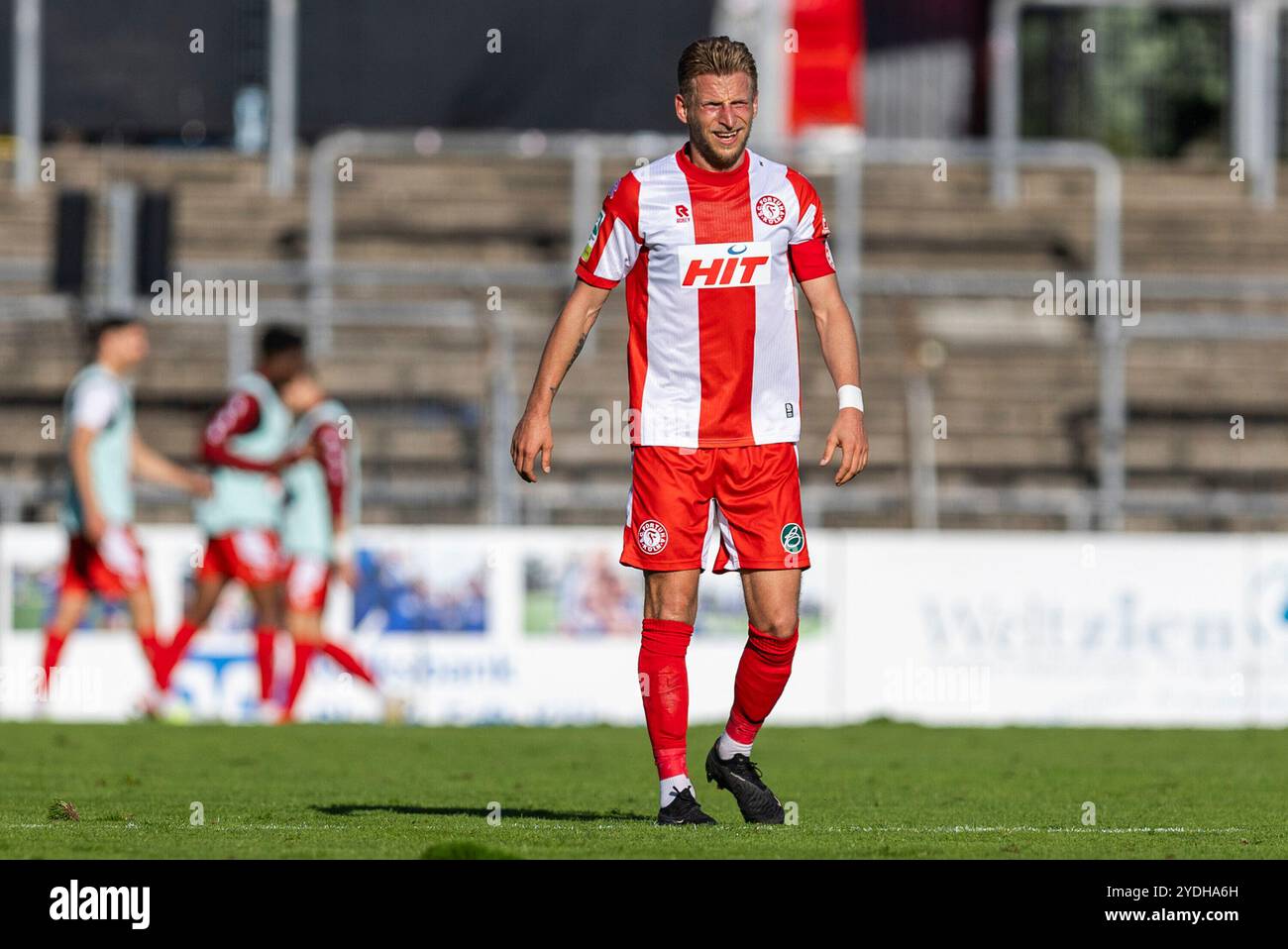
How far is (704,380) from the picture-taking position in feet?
26.1

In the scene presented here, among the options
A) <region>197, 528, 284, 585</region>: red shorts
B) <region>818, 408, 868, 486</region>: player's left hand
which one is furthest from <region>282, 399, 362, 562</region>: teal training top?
<region>818, 408, 868, 486</region>: player's left hand

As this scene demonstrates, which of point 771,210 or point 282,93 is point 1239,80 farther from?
point 771,210

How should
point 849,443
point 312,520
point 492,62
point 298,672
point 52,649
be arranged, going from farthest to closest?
point 492,62 < point 312,520 < point 298,672 < point 52,649 < point 849,443

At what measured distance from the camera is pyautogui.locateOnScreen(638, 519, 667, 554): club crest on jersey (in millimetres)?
7902

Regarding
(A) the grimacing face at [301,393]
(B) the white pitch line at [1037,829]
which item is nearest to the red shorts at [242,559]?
(A) the grimacing face at [301,393]

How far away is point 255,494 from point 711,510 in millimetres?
7914

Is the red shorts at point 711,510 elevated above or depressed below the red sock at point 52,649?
above

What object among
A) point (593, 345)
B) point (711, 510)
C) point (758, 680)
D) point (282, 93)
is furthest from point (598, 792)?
point (282, 93)

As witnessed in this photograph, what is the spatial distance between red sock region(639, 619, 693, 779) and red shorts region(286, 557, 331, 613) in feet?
25.0

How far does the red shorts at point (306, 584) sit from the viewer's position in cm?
1542

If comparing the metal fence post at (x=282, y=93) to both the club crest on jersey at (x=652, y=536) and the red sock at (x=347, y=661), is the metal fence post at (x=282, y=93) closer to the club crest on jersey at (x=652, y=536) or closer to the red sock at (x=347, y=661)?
the red sock at (x=347, y=661)

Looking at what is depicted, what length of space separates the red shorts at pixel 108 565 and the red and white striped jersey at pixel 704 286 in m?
7.58

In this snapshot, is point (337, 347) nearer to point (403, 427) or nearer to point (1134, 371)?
point (403, 427)

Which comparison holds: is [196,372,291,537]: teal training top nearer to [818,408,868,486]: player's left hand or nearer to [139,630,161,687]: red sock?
[139,630,161,687]: red sock
